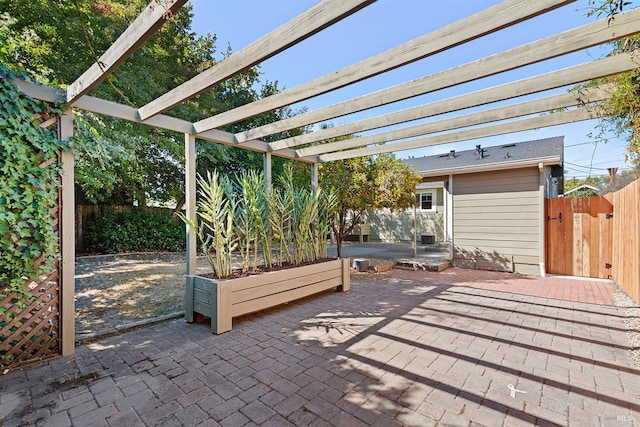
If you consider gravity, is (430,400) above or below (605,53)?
below

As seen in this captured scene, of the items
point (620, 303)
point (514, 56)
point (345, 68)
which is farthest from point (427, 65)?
Result: point (620, 303)

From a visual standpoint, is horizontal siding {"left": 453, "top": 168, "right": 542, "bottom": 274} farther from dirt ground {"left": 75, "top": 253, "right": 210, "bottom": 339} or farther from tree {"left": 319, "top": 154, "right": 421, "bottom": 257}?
dirt ground {"left": 75, "top": 253, "right": 210, "bottom": 339}

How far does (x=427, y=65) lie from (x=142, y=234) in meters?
9.29

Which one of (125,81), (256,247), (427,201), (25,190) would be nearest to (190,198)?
(256,247)

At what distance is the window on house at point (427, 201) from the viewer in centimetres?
1187

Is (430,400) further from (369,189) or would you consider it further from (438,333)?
(369,189)

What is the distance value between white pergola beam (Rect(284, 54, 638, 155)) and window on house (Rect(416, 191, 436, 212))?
28.8ft

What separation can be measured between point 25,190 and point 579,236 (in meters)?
8.36

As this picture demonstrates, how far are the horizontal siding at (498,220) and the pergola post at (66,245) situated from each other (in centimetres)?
718

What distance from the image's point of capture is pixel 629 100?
2.66 metres

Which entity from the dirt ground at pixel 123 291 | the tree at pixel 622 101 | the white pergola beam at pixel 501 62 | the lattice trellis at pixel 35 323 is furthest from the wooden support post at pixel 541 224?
the lattice trellis at pixel 35 323

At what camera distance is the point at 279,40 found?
6.58 ft

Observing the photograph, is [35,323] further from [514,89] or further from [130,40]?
[514,89]

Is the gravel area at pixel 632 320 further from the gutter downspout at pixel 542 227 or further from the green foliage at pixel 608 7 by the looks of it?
the green foliage at pixel 608 7
